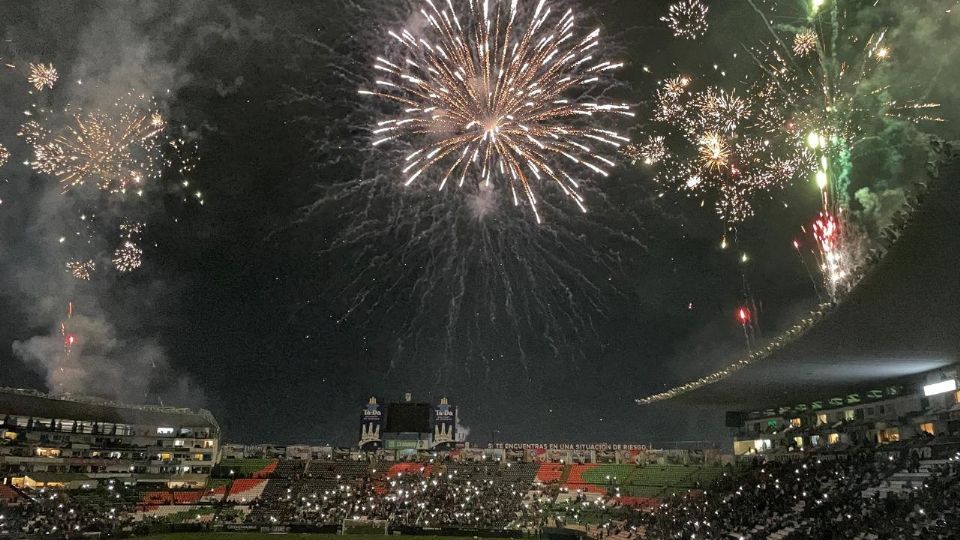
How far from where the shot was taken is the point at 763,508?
3403 cm

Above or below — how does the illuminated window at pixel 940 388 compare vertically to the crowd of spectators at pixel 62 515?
above

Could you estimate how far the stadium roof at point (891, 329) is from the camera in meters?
18.3

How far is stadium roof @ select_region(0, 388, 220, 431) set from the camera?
5166 centimetres

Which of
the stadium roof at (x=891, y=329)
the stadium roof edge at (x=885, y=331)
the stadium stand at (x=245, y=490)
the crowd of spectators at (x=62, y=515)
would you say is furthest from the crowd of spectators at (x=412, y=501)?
the stadium roof at (x=891, y=329)

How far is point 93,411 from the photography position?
58719 millimetres

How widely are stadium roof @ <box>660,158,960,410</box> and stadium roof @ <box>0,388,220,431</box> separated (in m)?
46.9

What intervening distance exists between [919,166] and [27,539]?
48.0m

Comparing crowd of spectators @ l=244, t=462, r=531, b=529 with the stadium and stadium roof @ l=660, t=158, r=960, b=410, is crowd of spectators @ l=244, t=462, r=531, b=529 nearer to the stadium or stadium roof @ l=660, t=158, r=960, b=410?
the stadium

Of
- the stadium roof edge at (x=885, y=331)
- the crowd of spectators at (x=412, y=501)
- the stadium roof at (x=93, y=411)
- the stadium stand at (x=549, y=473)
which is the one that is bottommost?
the crowd of spectators at (x=412, y=501)

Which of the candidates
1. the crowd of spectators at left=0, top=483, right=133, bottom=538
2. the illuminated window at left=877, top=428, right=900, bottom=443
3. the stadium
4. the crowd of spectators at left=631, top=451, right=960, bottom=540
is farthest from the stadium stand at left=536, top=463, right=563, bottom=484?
the crowd of spectators at left=0, top=483, right=133, bottom=538

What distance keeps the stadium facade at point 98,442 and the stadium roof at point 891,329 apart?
47.2m

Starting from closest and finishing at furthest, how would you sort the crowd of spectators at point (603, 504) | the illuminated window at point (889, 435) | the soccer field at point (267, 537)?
the crowd of spectators at point (603, 504), the illuminated window at point (889, 435), the soccer field at point (267, 537)

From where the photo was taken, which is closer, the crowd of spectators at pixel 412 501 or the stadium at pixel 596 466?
the stadium at pixel 596 466

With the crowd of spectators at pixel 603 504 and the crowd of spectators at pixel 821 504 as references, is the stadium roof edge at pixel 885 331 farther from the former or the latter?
the crowd of spectators at pixel 821 504
